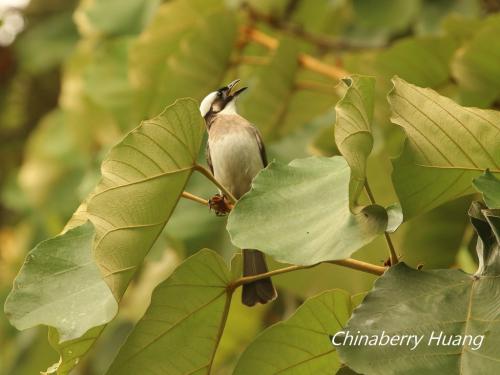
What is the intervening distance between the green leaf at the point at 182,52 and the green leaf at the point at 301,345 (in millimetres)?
1748

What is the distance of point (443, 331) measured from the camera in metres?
1.61

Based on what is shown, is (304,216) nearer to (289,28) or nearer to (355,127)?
(355,127)

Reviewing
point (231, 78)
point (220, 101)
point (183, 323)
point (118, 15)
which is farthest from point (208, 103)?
point (183, 323)

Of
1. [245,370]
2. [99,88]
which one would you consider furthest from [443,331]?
[99,88]

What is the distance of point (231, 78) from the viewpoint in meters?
3.76

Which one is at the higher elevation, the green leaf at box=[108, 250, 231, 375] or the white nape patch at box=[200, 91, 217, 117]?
the green leaf at box=[108, 250, 231, 375]

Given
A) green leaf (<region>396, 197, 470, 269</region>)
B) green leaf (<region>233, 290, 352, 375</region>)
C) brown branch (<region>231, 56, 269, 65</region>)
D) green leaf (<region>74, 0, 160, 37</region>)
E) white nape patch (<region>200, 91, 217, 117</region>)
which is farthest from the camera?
green leaf (<region>74, 0, 160, 37</region>)

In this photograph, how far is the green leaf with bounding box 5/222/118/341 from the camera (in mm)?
1759

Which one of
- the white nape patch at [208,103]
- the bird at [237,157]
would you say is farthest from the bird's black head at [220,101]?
the bird at [237,157]

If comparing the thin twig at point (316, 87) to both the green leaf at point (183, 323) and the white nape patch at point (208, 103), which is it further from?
the green leaf at point (183, 323)

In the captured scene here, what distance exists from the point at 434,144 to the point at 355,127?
0.62 feet

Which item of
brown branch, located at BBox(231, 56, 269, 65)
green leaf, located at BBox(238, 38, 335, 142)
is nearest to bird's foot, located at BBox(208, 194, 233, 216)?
green leaf, located at BBox(238, 38, 335, 142)

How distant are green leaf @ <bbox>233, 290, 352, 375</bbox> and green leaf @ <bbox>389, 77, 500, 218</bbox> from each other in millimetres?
263

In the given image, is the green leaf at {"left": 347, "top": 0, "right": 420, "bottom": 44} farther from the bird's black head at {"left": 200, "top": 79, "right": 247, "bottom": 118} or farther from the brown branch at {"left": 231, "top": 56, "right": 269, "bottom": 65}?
the bird's black head at {"left": 200, "top": 79, "right": 247, "bottom": 118}
